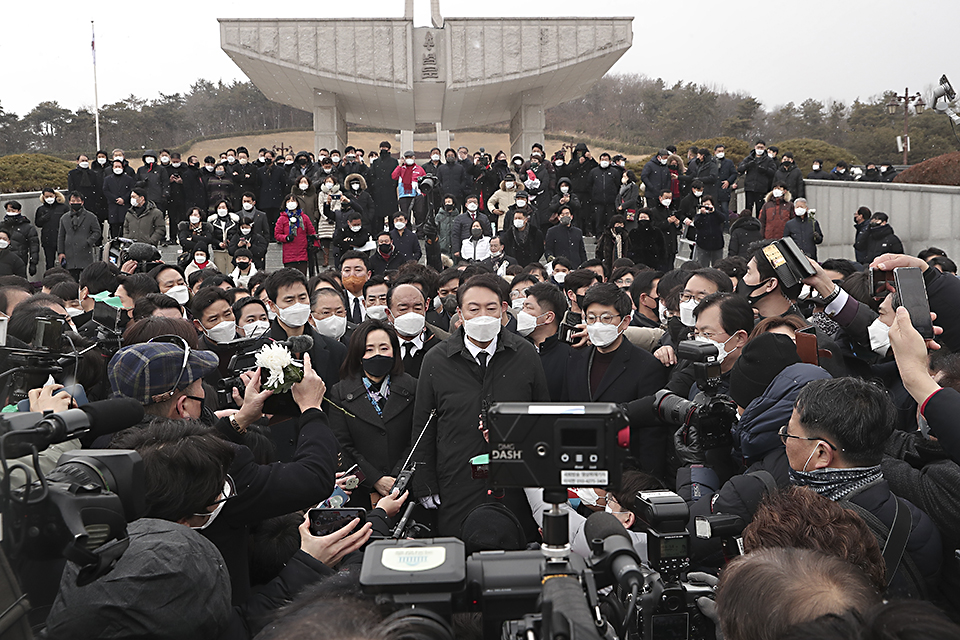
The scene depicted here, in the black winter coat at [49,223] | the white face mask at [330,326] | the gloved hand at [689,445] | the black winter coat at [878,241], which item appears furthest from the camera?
the black winter coat at [49,223]

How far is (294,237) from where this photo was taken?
15023 mm

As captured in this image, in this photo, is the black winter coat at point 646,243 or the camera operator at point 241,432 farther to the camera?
the black winter coat at point 646,243

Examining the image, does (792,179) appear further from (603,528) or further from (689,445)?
(603,528)

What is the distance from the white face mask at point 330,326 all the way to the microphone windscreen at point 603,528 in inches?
185

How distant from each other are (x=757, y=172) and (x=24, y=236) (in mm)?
16797

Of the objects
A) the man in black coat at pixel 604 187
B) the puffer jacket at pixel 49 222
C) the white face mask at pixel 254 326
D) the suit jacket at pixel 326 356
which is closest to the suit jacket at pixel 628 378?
the suit jacket at pixel 326 356

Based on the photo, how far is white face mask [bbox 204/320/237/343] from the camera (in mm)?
5719

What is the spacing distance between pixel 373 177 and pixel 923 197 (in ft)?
41.6

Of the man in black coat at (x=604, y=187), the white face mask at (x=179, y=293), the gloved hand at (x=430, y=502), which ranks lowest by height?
the gloved hand at (x=430, y=502)

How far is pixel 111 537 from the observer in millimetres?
1721

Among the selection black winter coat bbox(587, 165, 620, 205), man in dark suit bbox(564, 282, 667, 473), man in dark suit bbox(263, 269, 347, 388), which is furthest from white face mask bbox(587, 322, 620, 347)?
black winter coat bbox(587, 165, 620, 205)

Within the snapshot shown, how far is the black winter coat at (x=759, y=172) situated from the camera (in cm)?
1816

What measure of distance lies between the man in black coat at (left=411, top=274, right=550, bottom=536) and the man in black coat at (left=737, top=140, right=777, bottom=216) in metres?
14.9

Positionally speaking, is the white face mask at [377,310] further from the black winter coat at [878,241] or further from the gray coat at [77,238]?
the black winter coat at [878,241]
